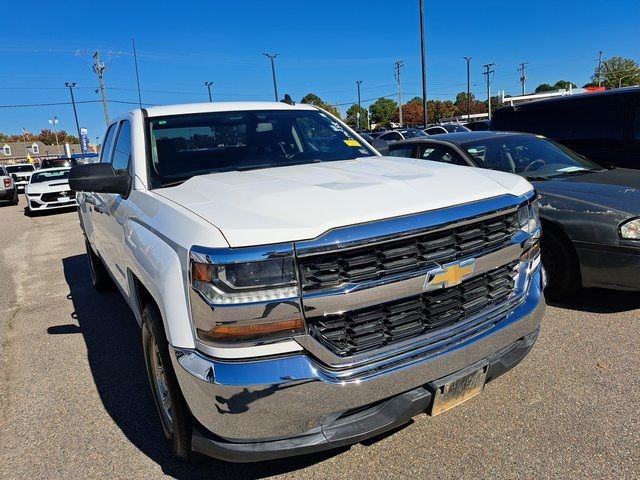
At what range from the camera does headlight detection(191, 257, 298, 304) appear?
1.89 metres

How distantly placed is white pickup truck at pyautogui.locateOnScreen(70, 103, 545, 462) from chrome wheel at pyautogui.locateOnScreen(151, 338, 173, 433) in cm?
2

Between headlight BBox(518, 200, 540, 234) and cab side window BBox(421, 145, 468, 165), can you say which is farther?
cab side window BBox(421, 145, 468, 165)

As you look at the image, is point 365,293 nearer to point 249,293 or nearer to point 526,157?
point 249,293

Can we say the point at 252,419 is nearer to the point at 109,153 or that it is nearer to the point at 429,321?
the point at 429,321

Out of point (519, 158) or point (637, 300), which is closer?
point (637, 300)

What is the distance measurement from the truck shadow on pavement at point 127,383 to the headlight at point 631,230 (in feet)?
9.51

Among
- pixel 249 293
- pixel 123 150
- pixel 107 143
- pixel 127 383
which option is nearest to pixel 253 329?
pixel 249 293

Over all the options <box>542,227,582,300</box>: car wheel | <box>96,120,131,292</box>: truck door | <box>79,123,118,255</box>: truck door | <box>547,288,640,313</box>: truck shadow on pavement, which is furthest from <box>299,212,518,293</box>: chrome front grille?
<box>79,123,118,255</box>: truck door

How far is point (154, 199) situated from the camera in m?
2.66

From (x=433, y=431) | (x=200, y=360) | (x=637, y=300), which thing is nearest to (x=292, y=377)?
(x=200, y=360)

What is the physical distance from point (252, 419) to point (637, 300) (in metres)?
4.02

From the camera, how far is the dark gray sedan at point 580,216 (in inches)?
155

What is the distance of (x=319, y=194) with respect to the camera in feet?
7.57

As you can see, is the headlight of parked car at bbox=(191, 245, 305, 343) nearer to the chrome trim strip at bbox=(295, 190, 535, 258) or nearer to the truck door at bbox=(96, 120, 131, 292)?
the chrome trim strip at bbox=(295, 190, 535, 258)
